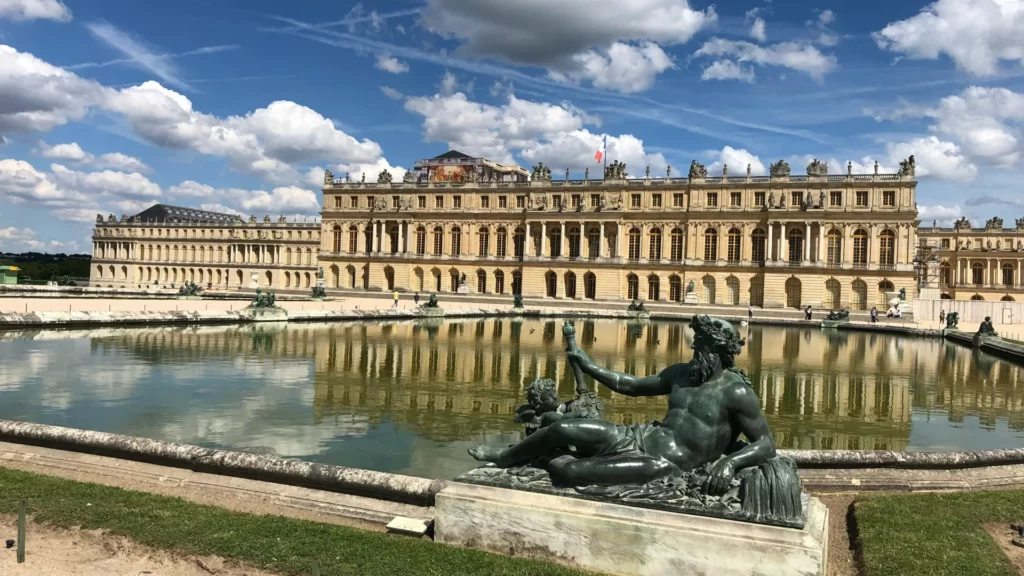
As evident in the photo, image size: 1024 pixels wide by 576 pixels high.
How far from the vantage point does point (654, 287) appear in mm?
64312

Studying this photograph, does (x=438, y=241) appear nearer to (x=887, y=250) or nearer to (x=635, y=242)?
(x=635, y=242)

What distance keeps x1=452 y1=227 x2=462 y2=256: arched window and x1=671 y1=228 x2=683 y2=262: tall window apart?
840 inches

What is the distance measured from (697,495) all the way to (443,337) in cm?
2265

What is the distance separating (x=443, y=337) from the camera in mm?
27609

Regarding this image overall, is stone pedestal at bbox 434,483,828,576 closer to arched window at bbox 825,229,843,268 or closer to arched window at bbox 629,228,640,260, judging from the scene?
arched window at bbox 825,229,843,268

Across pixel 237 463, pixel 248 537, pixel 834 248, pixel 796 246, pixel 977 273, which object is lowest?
pixel 248 537

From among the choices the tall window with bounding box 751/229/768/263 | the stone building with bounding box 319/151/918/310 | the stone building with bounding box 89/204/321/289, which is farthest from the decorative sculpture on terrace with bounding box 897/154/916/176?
the stone building with bounding box 89/204/321/289

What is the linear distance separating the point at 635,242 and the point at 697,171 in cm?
834

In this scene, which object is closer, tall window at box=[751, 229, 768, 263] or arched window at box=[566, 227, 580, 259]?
tall window at box=[751, 229, 768, 263]

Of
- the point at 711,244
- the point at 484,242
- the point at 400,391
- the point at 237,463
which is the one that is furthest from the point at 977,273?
the point at 237,463

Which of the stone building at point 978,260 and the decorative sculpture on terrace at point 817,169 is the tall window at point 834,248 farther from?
the stone building at point 978,260

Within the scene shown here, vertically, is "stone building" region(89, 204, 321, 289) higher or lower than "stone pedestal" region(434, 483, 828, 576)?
higher

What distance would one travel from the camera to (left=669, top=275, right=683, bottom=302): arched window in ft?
207

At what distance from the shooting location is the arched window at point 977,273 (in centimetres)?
8138
